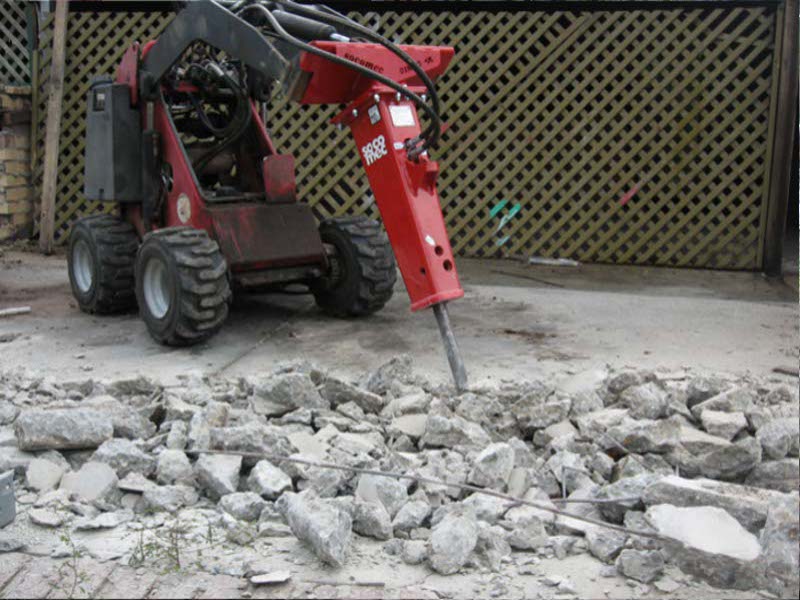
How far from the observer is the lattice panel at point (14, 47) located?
392 inches

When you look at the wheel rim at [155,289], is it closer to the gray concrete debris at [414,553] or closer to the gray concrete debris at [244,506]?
the gray concrete debris at [244,506]

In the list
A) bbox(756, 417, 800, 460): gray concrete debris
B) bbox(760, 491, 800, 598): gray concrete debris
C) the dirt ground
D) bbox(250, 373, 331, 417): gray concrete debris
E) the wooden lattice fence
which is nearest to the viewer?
bbox(760, 491, 800, 598): gray concrete debris

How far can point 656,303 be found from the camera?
7.44 metres

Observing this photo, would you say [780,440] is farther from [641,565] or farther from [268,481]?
[268,481]

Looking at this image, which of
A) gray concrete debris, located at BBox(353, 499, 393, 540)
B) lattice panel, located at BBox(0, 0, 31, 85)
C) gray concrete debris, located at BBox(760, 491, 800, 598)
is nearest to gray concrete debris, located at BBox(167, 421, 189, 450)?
gray concrete debris, located at BBox(353, 499, 393, 540)

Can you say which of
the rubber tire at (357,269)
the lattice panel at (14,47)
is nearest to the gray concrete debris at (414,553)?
the rubber tire at (357,269)

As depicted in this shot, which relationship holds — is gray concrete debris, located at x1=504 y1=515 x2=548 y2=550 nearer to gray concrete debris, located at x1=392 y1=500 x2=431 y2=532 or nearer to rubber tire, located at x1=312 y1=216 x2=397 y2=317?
gray concrete debris, located at x1=392 y1=500 x2=431 y2=532

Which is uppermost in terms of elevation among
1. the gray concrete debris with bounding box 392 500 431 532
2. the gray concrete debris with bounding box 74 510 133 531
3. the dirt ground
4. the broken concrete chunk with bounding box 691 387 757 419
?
the broken concrete chunk with bounding box 691 387 757 419

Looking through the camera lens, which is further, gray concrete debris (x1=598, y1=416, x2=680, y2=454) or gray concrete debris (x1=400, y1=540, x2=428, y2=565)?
gray concrete debris (x1=598, y1=416, x2=680, y2=454)

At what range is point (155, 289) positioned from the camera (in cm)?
638

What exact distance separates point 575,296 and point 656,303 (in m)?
0.59

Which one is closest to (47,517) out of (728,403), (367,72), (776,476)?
(367,72)

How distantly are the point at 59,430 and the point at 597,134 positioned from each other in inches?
244

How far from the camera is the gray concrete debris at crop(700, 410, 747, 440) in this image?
4.30 metres
